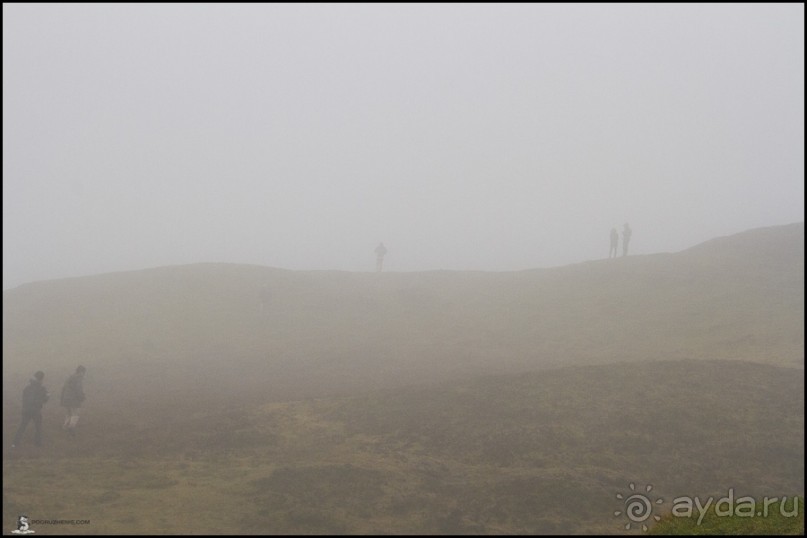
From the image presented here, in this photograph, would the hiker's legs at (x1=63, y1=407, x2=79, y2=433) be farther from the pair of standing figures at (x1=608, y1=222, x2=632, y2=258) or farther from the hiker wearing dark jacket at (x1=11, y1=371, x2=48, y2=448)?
the pair of standing figures at (x1=608, y1=222, x2=632, y2=258)

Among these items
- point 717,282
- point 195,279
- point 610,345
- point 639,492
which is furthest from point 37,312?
point 717,282

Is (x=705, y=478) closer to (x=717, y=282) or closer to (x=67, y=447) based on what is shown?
(x=67, y=447)

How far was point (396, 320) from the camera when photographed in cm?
3991

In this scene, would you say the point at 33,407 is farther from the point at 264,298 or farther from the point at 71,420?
the point at 264,298

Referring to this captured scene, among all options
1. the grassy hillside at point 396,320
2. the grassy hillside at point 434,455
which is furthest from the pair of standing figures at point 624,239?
the grassy hillside at point 434,455

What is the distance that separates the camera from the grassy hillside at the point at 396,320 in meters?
28.5

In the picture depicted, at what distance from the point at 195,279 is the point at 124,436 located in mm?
29547

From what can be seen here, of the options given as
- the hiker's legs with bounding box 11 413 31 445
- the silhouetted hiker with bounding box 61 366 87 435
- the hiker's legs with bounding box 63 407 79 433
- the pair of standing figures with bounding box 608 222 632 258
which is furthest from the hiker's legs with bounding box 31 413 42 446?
the pair of standing figures with bounding box 608 222 632 258

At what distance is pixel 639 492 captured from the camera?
14.5 m

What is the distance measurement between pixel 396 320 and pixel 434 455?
2261 cm

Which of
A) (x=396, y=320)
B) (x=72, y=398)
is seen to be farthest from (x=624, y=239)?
(x=72, y=398)

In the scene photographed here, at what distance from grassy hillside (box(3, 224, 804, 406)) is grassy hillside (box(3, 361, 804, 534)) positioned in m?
4.32

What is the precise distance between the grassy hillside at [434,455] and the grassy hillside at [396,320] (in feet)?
14.2

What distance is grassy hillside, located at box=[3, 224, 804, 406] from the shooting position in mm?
28484
